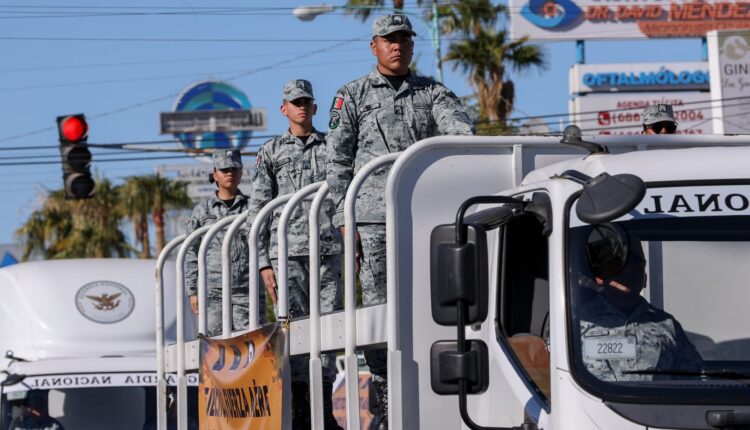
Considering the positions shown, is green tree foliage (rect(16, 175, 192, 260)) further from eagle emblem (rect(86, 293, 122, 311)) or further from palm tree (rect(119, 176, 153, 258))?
eagle emblem (rect(86, 293, 122, 311))

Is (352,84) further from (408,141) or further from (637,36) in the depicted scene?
(637,36)

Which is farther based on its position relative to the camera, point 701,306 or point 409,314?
point 409,314

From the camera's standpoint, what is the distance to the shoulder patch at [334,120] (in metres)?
6.99

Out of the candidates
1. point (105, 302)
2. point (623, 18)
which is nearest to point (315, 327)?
point (105, 302)

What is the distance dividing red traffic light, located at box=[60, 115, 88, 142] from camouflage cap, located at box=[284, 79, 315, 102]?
41.1 feet

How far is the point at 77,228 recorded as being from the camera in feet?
161

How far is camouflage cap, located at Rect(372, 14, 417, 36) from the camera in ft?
23.0

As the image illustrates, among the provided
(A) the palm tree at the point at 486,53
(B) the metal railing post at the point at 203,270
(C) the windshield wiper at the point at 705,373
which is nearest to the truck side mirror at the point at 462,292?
(C) the windshield wiper at the point at 705,373

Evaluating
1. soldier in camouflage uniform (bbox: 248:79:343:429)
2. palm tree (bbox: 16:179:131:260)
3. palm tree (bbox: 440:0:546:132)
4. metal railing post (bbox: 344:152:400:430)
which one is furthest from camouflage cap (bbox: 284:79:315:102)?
palm tree (bbox: 16:179:131:260)

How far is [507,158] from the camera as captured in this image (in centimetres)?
598

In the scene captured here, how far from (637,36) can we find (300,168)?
1541 inches

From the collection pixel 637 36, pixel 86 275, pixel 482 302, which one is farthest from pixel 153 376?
pixel 637 36

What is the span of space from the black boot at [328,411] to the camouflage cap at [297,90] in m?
2.28

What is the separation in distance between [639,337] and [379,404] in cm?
170
